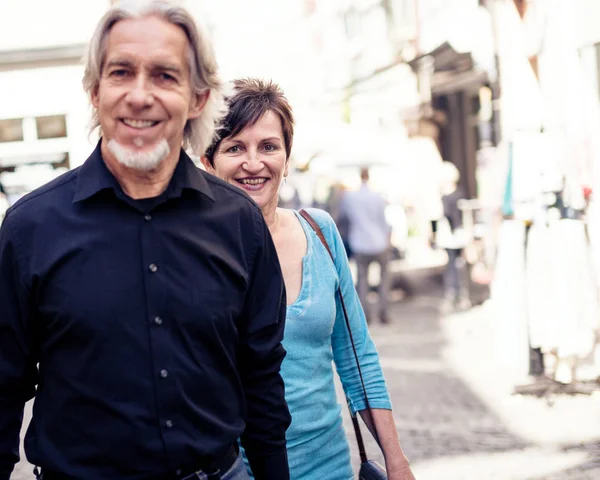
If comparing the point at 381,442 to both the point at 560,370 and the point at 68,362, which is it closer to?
the point at 68,362

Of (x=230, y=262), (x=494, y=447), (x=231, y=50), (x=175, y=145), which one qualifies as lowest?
(x=494, y=447)

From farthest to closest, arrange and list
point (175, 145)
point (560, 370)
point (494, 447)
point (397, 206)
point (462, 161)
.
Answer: point (462, 161) → point (397, 206) → point (560, 370) → point (494, 447) → point (175, 145)

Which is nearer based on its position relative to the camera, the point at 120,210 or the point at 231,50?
the point at 120,210

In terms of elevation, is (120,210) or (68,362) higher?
(120,210)

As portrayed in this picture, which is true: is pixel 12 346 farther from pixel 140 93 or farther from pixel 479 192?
pixel 479 192

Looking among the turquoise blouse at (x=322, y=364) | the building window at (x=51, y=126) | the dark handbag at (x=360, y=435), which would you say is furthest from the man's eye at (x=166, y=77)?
the building window at (x=51, y=126)

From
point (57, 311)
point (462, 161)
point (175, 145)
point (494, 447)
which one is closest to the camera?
point (57, 311)

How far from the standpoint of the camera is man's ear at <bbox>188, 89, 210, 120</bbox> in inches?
90.3

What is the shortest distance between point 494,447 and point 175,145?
4.79 m

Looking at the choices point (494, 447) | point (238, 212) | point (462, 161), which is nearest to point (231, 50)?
point (462, 161)

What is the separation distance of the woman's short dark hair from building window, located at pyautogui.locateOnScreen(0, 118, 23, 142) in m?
12.5

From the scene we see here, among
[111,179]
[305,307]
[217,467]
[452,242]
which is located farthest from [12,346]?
[452,242]

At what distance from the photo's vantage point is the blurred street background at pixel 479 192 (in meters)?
7.03

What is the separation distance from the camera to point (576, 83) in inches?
399
